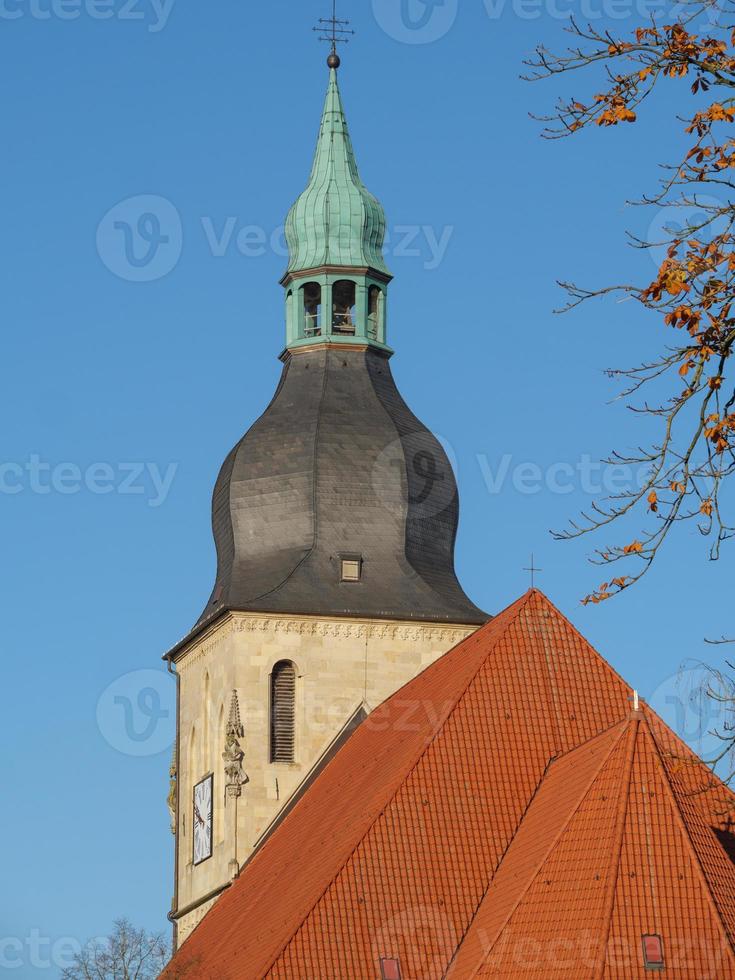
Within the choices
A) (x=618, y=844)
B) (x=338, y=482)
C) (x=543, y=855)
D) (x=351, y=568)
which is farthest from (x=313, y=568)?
(x=618, y=844)

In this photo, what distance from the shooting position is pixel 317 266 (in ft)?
138

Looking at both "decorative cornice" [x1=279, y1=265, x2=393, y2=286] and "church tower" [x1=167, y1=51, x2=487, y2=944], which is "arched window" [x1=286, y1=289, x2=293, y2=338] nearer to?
"church tower" [x1=167, y1=51, x2=487, y2=944]

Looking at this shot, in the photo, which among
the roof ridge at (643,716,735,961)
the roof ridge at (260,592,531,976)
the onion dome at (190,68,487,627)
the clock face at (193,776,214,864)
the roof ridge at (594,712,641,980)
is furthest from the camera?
the clock face at (193,776,214,864)

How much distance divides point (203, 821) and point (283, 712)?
298 cm

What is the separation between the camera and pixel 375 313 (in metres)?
42.7

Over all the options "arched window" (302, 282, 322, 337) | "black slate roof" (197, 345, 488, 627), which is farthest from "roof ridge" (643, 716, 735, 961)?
"arched window" (302, 282, 322, 337)

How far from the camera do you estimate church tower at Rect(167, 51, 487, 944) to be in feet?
128

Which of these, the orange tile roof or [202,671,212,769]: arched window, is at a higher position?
[202,671,212,769]: arched window

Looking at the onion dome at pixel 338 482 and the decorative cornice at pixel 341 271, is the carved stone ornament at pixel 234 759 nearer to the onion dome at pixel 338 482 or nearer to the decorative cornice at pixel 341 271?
the onion dome at pixel 338 482

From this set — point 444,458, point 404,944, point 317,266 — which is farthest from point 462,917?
point 317,266

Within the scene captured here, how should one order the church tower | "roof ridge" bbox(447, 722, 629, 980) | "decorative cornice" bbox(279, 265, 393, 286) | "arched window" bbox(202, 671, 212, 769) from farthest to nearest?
"decorative cornice" bbox(279, 265, 393, 286) → "arched window" bbox(202, 671, 212, 769) → the church tower → "roof ridge" bbox(447, 722, 629, 980)

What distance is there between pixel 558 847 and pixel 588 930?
1.80 m

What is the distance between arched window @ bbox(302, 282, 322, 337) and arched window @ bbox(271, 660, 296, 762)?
22.4 ft

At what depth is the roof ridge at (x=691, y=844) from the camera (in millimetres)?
23875
